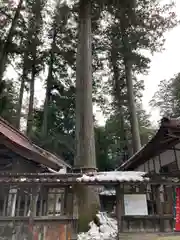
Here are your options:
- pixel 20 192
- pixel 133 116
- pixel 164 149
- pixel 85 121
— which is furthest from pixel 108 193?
pixel 20 192

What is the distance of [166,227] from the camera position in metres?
5.34

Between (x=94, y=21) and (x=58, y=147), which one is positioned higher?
(x=94, y=21)

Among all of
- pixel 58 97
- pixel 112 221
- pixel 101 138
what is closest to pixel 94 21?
pixel 58 97

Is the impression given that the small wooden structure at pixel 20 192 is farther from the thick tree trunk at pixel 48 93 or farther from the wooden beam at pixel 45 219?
the thick tree trunk at pixel 48 93

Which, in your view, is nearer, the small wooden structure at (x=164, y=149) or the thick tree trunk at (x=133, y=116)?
the small wooden structure at (x=164, y=149)

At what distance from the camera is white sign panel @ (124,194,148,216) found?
5438 mm

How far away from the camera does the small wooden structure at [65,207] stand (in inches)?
199

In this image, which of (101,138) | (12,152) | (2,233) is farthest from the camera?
(101,138)

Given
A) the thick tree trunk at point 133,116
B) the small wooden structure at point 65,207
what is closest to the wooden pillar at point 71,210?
the small wooden structure at point 65,207

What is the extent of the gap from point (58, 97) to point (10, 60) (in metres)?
6.38

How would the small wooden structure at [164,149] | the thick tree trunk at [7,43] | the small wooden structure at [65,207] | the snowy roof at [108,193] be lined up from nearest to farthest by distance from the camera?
1. the small wooden structure at [164,149]
2. the small wooden structure at [65,207]
3. the thick tree trunk at [7,43]
4. the snowy roof at [108,193]

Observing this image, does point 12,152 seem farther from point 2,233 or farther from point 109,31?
point 109,31

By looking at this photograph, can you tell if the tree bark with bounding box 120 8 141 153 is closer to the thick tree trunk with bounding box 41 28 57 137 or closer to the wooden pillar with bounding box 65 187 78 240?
the thick tree trunk with bounding box 41 28 57 137

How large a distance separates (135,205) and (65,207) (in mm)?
1907
